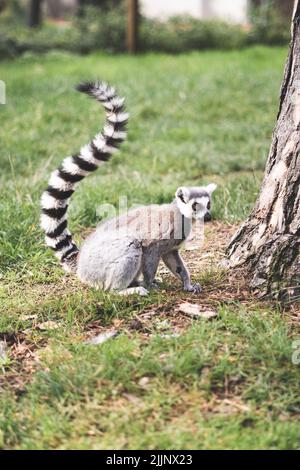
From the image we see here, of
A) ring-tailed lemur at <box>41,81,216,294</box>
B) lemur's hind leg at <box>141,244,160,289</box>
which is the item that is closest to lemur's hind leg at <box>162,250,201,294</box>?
ring-tailed lemur at <box>41,81,216,294</box>

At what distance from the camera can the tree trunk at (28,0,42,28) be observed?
64.1 feet

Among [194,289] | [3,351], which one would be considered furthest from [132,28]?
[3,351]

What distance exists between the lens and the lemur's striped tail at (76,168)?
13.6 feet

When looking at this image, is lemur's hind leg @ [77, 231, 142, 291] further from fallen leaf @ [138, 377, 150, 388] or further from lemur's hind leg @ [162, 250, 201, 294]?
fallen leaf @ [138, 377, 150, 388]

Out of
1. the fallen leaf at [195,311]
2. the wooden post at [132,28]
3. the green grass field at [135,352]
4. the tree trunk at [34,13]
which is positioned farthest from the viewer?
the tree trunk at [34,13]

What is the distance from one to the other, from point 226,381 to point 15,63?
11486 millimetres

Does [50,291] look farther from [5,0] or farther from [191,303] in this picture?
[5,0]

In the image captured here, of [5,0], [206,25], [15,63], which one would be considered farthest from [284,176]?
[5,0]

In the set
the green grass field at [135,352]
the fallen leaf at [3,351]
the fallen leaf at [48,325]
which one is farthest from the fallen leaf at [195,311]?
the fallen leaf at [3,351]

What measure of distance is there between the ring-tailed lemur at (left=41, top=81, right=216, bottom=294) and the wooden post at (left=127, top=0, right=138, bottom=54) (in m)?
10.3

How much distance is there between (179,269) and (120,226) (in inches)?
16.2

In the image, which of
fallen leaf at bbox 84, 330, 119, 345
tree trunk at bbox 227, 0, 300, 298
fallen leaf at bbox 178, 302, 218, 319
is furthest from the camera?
tree trunk at bbox 227, 0, 300, 298

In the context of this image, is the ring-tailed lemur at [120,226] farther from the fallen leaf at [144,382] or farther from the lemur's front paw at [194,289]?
the fallen leaf at [144,382]

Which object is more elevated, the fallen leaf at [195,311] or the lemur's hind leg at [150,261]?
the lemur's hind leg at [150,261]
